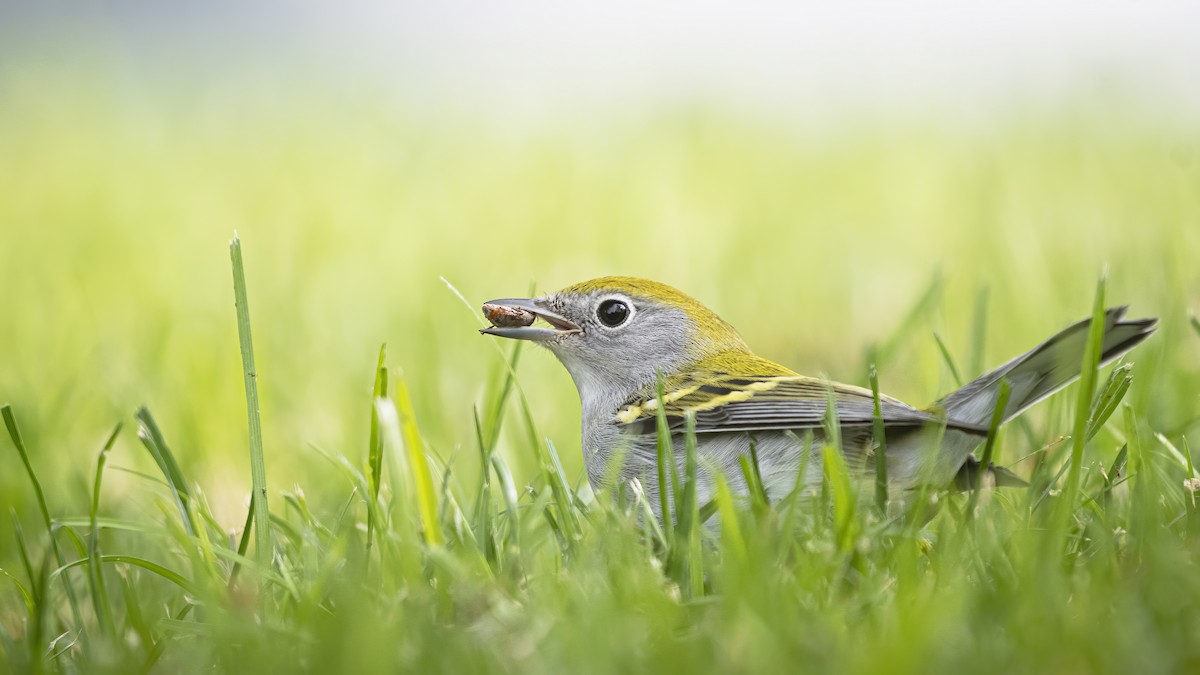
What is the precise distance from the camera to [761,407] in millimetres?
3561

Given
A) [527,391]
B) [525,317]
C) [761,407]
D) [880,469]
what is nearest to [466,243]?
[527,391]

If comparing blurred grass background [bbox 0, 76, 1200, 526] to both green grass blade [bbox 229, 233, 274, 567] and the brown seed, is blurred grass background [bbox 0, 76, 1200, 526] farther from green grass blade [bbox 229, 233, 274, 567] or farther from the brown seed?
green grass blade [bbox 229, 233, 274, 567]

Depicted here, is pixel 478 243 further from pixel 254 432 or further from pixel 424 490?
pixel 424 490

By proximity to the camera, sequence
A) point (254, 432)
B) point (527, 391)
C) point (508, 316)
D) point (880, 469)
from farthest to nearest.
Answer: point (527, 391) < point (508, 316) < point (880, 469) < point (254, 432)

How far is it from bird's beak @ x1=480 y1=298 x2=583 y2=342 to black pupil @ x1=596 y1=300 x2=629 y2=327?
0.10 metres

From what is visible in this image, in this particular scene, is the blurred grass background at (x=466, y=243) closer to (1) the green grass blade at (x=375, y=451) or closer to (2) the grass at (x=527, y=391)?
(2) the grass at (x=527, y=391)

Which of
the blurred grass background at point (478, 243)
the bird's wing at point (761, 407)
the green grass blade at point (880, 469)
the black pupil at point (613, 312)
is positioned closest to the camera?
the green grass blade at point (880, 469)

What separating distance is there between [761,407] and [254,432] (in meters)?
1.45

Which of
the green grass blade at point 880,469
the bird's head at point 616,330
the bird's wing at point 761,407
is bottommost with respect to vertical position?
the green grass blade at point 880,469

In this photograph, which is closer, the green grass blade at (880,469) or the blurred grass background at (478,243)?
the green grass blade at (880,469)

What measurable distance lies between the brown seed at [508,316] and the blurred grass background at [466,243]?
0.69 metres

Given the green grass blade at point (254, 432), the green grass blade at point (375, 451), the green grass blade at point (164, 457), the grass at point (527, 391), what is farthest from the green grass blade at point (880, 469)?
the green grass blade at point (164, 457)

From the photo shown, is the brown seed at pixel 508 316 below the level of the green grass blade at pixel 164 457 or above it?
above

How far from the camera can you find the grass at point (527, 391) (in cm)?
246
